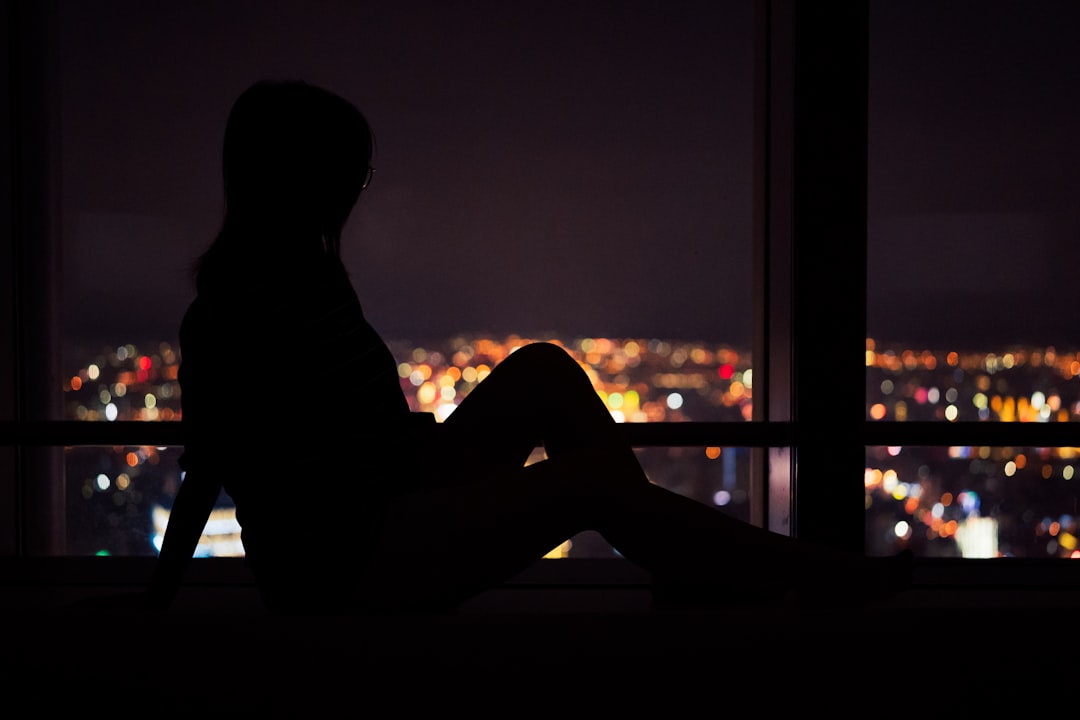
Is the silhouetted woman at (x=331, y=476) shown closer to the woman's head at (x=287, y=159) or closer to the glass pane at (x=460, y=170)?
the woman's head at (x=287, y=159)

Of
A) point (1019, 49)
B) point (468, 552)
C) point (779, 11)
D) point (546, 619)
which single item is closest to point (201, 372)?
point (468, 552)

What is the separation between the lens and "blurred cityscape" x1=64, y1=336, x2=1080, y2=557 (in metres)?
1.86

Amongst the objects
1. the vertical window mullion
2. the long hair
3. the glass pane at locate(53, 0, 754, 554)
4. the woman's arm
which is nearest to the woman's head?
the long hair

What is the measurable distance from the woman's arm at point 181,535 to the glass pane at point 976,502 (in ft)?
A: 4.92

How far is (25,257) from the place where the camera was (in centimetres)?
212

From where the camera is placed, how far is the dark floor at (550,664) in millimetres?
771

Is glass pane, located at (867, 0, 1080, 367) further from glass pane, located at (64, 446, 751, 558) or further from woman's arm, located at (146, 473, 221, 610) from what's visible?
woman's arm, located at (146, 473, 221, 610)

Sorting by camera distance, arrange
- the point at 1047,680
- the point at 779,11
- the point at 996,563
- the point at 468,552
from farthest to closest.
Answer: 1. the point at 779,11
2. the point at 996,563
3. the point at 468,552
4. the point at 1047,680

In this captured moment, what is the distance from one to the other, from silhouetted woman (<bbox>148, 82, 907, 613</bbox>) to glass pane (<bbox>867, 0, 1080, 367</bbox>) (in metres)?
1.27

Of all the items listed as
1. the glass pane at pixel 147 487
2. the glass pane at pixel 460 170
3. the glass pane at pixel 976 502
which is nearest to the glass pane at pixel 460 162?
the glass pane at pixel 460 170

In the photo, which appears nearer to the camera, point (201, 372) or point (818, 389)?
point (201, 372)

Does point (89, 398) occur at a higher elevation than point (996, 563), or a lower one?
higher

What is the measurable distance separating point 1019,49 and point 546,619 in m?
2.20

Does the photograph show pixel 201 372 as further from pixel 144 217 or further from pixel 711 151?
pixel 711 151
